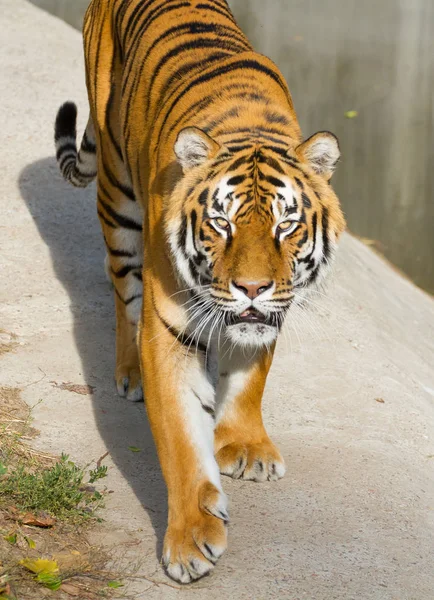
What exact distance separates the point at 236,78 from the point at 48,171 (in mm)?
3162

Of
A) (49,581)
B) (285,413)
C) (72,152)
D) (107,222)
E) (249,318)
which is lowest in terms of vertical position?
(285,413)

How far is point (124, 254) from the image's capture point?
4.25 meters

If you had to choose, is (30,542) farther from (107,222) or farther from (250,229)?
(107,222)

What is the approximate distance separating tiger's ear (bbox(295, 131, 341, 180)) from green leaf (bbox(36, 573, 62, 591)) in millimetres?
1379

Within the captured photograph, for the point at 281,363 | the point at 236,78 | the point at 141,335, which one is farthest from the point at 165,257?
the point at 281,363

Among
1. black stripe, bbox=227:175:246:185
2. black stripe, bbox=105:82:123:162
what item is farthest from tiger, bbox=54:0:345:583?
black stripe, bbox=105:82:123:162

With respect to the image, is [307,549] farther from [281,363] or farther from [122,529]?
[281,363]

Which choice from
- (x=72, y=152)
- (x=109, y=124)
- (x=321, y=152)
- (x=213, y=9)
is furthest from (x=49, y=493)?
(x=72, y=152)

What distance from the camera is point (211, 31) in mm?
3764

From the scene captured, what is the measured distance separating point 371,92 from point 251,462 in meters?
7.56

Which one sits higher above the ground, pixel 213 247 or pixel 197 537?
pixel 213 247

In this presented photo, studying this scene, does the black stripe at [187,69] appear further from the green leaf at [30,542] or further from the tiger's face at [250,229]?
the green leaf at [30,542]

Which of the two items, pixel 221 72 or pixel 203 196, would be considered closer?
pixel 203 196

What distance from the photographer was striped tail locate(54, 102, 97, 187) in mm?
4887
